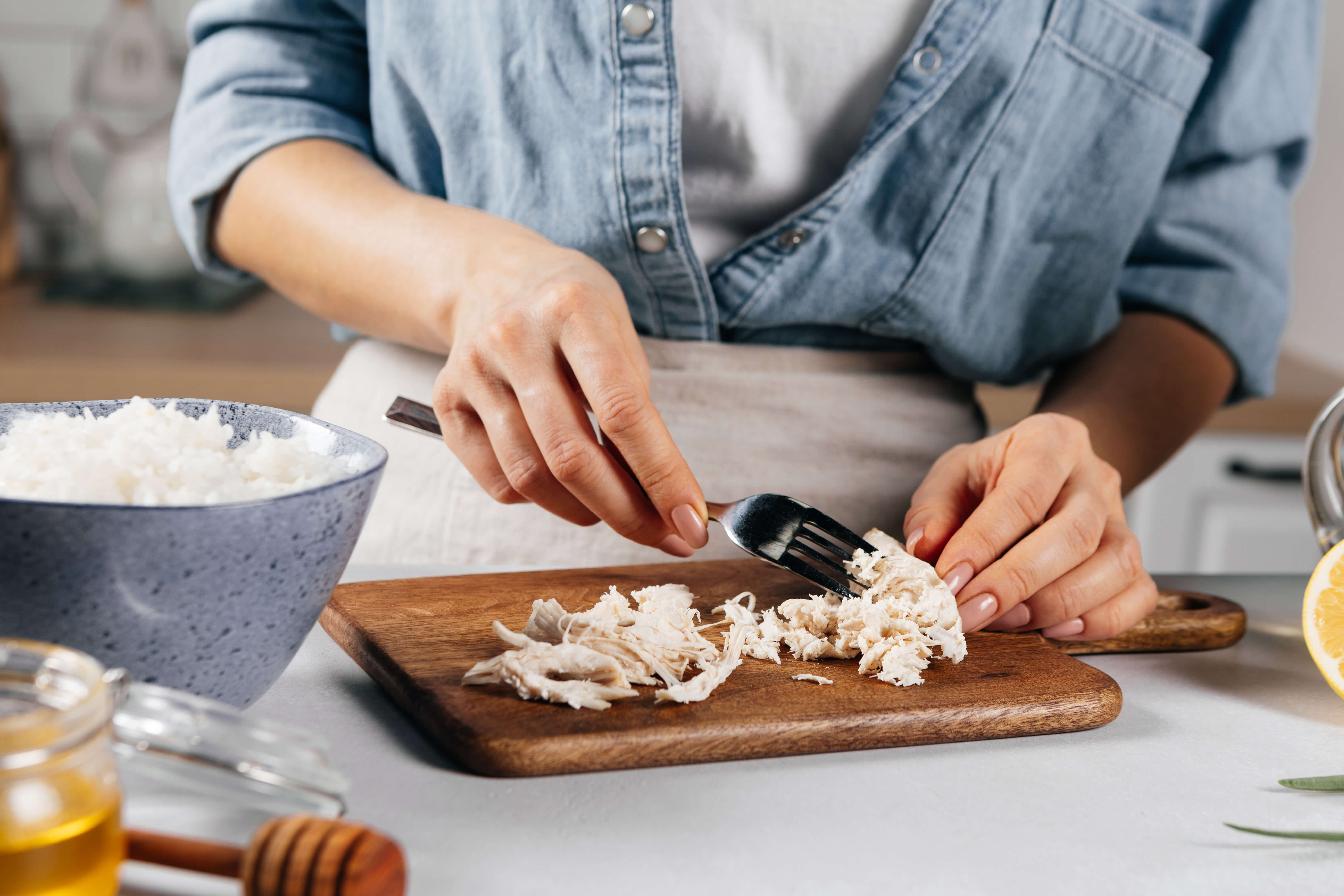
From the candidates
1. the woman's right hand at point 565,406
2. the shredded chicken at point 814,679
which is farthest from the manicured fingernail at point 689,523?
the shredded chicken at point 814,679

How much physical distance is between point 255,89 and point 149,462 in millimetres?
641

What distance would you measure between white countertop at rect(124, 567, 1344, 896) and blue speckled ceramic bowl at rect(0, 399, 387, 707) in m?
0.09

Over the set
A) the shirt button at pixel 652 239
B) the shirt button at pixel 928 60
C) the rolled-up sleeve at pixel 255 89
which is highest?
→ the shirt button at pixel 928 60

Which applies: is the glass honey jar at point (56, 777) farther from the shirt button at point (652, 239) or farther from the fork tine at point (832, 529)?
the shirt button at point (652, 239)

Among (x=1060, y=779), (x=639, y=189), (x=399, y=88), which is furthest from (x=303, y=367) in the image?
(x=1060, y=779)

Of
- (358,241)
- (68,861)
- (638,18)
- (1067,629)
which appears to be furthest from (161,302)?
(68,861)

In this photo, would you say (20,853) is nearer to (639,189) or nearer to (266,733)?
(266,733)

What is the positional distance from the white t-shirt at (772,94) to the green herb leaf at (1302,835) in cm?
65

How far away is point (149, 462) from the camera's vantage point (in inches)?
21.7

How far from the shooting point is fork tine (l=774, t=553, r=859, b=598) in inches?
30.9

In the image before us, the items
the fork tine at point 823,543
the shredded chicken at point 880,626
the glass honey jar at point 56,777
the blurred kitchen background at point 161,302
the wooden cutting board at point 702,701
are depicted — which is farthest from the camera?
the blurred kitchen background at point 161,302

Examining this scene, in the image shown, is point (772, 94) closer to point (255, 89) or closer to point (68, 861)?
point (255, 89)

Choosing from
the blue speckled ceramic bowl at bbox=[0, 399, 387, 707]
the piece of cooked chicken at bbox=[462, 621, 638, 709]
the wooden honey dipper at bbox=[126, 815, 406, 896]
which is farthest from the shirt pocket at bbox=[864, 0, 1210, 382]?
the wooden honey dipper at bbox=[126, 815, 406, 896]

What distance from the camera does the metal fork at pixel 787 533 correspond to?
793mm
